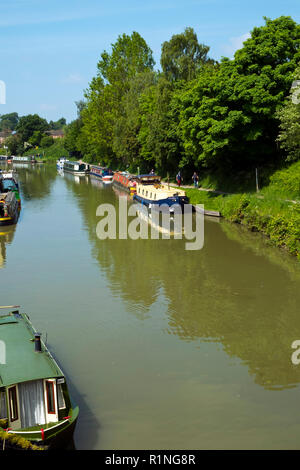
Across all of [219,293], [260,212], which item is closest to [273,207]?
[260,212]

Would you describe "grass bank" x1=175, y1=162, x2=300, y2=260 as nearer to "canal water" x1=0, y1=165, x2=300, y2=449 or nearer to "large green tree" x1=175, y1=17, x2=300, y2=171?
"canal water" x1=0, y1=165, x2=300, y2=449

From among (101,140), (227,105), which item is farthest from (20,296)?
(101,140)

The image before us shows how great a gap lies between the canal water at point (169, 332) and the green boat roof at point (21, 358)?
6.08 feet

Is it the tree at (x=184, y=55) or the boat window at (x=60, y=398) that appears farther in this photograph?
the tree at (x=184, y=55)

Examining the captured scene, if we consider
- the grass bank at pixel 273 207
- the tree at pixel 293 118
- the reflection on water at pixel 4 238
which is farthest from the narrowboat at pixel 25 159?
the tree at pixel 293 118

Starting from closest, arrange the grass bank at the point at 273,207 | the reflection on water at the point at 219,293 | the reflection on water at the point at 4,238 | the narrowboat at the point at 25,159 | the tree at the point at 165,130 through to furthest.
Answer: the reflection on water at the point at 219,293
the grass bank at the point at 273,207
the reflection on water at the point at 4,238
the tree at the point at 165,130
the narrowboat at the point at 25,159

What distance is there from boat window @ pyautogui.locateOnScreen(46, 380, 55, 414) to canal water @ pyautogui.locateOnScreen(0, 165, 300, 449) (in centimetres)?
133

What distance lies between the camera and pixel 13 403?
9586 mm

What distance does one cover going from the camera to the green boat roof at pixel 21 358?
9.85m

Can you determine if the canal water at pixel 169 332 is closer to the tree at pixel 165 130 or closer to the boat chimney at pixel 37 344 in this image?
the boat chimney at pixel 37 344

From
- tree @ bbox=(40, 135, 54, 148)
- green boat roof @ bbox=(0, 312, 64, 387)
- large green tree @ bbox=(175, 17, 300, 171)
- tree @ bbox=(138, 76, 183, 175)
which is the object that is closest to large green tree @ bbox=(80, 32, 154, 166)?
tree @ bbox=(138, 76, 183, 175)

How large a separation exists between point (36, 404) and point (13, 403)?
46 cm

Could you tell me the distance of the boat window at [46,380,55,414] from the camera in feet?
31.9
